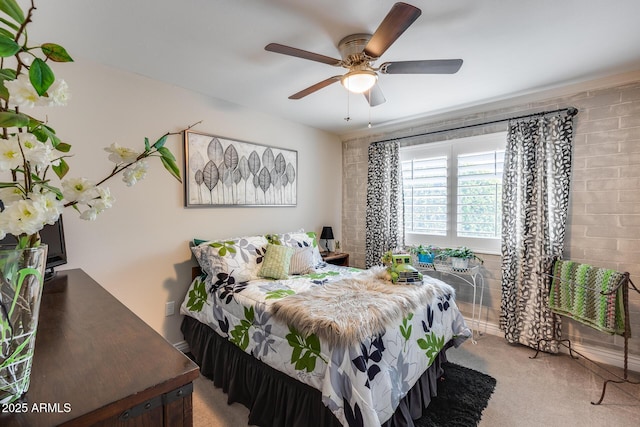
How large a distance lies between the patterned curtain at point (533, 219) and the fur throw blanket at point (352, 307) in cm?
103

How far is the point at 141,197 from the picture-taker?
242cm

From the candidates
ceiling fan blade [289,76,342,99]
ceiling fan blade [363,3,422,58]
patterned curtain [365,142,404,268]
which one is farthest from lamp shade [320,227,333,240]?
ceiling fan blade [363,3,422,58]

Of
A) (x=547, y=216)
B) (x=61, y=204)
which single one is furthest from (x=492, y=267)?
(x=61, y=204)

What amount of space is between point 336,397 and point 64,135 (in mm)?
2518

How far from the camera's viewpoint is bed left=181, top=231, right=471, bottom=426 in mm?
1466

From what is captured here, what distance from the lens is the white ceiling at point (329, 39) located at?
5.20ft

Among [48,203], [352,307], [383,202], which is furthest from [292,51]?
[383,202]

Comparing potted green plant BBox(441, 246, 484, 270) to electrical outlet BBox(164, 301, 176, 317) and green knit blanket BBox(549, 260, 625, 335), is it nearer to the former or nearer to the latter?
green knit blanket BBox(549, 260, 625, 335)

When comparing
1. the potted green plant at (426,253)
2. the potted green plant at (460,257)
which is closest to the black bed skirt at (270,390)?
the potted green plant at (460,257)

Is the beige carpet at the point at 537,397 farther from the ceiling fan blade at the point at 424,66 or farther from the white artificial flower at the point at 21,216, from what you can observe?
the ceiling fan blade at the point at 424,66

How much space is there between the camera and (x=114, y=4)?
1.55 meters

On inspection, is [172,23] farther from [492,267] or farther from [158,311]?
[492,267]

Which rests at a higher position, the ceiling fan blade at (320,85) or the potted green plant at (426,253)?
the ceiling fan blade at (320,85)

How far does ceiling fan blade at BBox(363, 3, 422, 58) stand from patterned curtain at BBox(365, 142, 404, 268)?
2.14m
